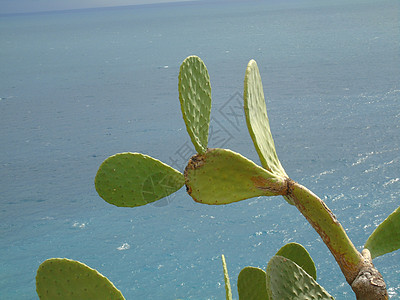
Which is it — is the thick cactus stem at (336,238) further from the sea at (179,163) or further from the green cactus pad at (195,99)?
the sea at (179,163)

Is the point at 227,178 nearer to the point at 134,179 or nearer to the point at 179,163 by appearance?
the point at 134,179

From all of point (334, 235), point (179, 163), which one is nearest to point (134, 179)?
point (334, 235)

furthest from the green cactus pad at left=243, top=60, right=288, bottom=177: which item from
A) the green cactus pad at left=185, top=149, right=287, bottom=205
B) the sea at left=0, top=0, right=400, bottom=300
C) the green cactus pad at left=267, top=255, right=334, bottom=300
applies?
the sea at left=0, top=0, right=400, bottom=300

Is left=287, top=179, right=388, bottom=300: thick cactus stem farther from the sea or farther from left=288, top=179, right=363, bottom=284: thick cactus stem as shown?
the sea

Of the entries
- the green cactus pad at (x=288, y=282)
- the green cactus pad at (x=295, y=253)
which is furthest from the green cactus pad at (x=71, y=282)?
the green cactus pad at (x=295, y=253)

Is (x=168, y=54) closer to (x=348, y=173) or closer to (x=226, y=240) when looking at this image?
(x=348, y=173)

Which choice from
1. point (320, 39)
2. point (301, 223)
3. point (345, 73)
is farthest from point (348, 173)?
point (320, 39)
